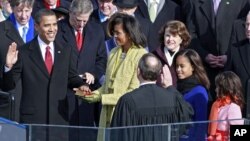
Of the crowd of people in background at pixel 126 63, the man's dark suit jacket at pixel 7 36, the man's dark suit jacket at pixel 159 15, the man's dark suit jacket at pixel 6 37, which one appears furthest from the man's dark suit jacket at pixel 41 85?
the man's dark suit jacket at pixel 159 15

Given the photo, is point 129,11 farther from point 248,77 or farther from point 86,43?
point 248,77

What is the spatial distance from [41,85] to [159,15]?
286 cm

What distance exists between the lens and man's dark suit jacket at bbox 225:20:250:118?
1648 cm

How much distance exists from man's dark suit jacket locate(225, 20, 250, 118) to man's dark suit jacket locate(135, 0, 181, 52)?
1.21 metres

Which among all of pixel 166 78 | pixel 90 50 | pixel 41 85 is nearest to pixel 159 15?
pixel 90 50

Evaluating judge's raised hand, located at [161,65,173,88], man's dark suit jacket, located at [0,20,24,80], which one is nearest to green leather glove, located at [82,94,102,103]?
judge's raised hand, located at [161,65,173,88]

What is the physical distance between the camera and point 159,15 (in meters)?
18.0

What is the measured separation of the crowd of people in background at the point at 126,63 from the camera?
14.0 meters

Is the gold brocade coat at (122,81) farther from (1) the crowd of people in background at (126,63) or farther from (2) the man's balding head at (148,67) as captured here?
(2) the man's balding head at (148,67)

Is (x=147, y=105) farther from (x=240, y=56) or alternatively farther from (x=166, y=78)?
(x=240, y=56)

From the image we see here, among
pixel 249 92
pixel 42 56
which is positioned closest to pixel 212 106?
pixel 249 92

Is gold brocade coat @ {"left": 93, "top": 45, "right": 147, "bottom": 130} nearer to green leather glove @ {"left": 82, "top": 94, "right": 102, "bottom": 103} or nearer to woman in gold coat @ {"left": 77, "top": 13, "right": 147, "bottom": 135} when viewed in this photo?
woman in gold coat @ {"left": 77, "top": 13, "right": 147, "bottom": 135}

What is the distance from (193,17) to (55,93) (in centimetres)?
279

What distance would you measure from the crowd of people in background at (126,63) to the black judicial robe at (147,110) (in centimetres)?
1
